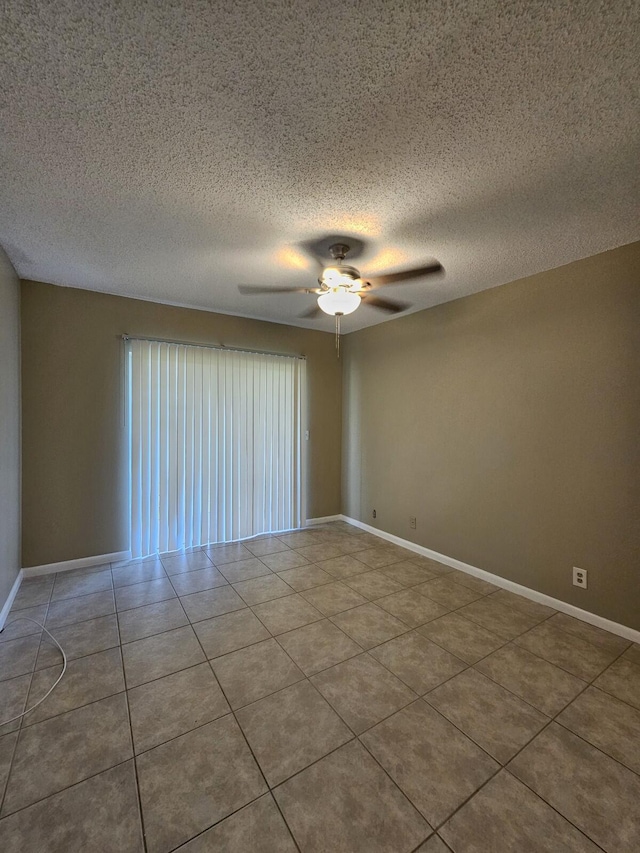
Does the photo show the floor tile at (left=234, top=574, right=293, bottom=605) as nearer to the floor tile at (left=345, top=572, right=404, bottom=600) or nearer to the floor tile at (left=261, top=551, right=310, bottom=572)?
the floor tile at (left=261, top=551, right=310, bottom=572)

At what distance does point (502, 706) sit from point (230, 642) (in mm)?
1515

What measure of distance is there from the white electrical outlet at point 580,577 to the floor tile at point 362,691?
156 centimetres

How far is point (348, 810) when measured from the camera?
1.24 m

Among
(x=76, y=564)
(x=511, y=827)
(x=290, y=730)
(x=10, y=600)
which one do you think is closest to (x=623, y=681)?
(x=511, y=827)

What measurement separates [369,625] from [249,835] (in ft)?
4.37

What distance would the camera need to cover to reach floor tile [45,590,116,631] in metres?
2.41

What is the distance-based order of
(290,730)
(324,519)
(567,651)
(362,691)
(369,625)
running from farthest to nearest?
1. (324,519)
2. (369,625)
3. (567,651)
4. (362,691)
5. (290,730)

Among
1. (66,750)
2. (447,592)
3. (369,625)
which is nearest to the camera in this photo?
(66,750)

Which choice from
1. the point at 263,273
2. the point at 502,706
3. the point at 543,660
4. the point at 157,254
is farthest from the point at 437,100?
the point at 543,660

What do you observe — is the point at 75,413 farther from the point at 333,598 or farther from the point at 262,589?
the point at 333,598

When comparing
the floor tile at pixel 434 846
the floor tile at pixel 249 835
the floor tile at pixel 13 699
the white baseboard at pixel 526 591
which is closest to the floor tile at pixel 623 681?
the white baseboard at pixel 526 591

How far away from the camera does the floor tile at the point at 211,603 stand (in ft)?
8.20

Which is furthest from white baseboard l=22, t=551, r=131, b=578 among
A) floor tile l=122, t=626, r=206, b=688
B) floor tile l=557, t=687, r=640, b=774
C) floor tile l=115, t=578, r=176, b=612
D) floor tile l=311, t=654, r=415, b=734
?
floor tile l=557, t=687, r=640, b=774

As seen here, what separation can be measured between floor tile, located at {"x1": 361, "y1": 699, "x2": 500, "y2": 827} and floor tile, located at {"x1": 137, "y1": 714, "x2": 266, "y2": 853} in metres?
0.53
